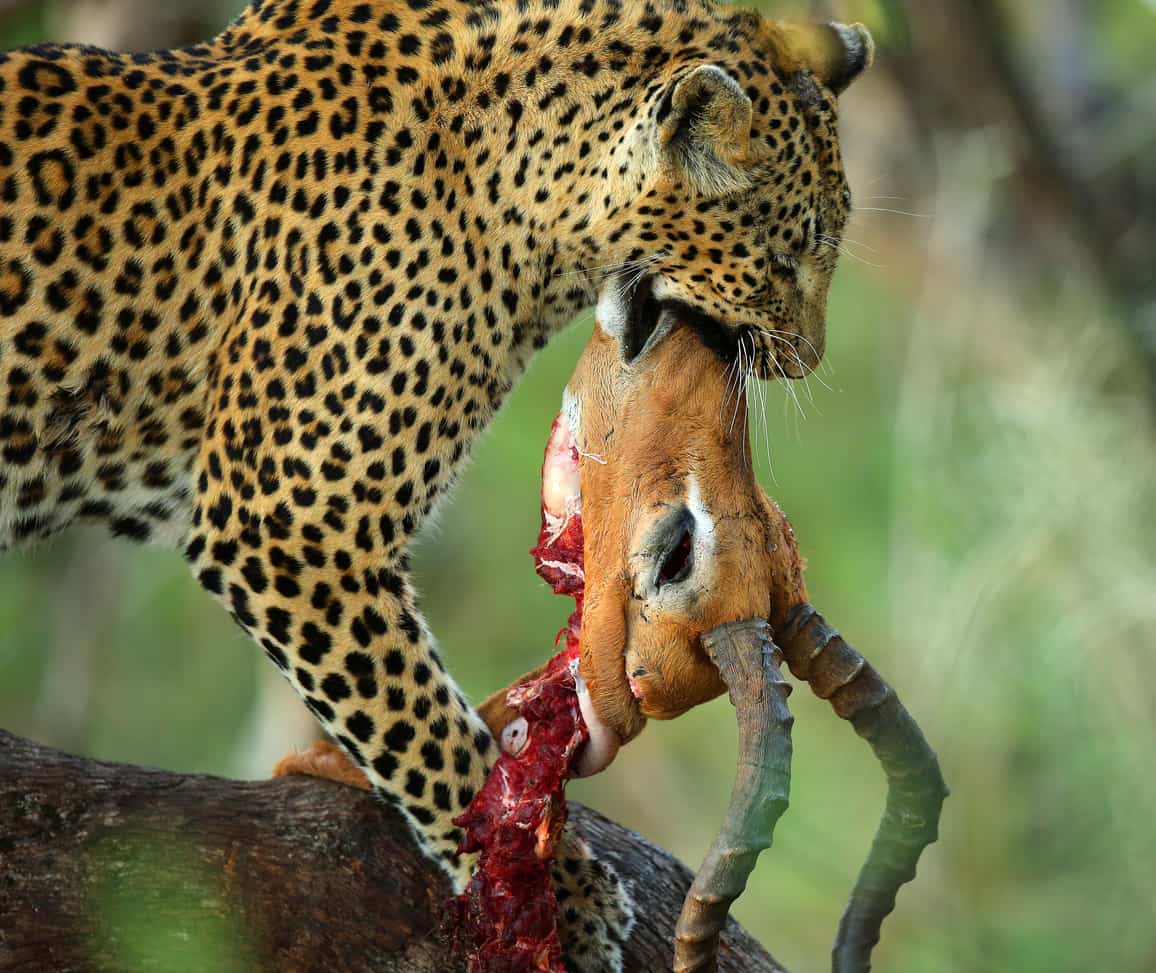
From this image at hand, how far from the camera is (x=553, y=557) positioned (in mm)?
5051

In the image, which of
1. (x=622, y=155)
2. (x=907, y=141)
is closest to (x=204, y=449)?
(x=622, y=155)

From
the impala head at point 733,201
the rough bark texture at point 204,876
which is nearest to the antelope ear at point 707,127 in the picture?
the impala head at point 733,201

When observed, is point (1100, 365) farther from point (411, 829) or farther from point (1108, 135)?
point (411, 829)

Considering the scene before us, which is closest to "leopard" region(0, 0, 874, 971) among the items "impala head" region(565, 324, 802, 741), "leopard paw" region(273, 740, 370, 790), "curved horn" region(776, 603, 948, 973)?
"leopard paw" region(273, 740, 370, 790)

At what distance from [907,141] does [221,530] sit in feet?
23.6

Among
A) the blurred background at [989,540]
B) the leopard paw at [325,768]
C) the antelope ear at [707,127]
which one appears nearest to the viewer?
the antelope ear at [707,127]

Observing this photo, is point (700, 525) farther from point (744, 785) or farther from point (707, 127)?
point (707, 127)

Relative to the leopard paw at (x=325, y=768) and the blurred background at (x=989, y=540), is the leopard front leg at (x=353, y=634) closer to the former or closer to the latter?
the leopard paw at (x=325, y=768)

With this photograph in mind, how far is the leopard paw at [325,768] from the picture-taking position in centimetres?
554

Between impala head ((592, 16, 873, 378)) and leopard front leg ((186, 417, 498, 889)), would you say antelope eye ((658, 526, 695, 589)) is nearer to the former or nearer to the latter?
impala head ((592, 16, 873, 378))

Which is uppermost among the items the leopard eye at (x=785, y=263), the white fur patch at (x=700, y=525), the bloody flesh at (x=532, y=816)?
the leopard eye at (x=785, y=263)

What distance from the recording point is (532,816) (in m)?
4.88

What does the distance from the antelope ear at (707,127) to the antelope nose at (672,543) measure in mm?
1471

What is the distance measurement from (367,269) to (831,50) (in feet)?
6.20
